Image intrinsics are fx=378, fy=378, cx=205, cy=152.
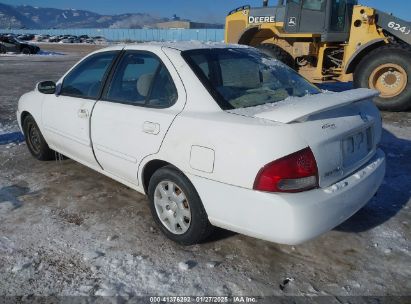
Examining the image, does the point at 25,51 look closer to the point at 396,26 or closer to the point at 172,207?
the point at 396,26

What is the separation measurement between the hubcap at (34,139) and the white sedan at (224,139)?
3.30 feet

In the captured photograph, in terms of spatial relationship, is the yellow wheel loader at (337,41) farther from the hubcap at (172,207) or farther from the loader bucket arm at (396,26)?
the hubcap at (172,207)

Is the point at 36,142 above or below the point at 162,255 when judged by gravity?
above

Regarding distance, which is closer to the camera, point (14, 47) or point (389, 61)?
point (389, 61)

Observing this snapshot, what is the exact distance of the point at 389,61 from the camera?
25.8 feet

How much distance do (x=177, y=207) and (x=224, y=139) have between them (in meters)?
0.81

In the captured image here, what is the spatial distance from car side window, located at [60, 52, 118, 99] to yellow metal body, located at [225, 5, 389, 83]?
6307mm

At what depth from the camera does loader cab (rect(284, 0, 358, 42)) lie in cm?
911

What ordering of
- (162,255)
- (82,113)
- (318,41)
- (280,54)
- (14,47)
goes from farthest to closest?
(14,47)
(280,54)
(318,41)
(82,113)
(162,255)

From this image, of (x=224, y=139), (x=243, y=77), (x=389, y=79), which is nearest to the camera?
(x=224, y=139)

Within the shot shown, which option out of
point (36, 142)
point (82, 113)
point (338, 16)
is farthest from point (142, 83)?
point (338, 16)

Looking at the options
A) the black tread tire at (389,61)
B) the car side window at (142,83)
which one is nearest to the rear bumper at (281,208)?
the car side window at (142,83)

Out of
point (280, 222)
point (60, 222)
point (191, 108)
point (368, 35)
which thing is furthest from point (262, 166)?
point (368, 35)

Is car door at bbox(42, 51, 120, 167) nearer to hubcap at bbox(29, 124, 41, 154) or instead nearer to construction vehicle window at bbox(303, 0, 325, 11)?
hubcap at bbox(29, 124, 41, 154)
